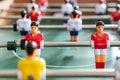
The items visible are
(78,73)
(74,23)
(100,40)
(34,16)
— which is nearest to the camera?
(78,73)

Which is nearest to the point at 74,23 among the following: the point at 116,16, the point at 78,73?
the point at 116,16

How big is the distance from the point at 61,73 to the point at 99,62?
35.6 inches

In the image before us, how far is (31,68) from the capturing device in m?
1.41

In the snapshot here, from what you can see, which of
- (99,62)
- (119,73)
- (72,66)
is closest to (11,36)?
(72,66)

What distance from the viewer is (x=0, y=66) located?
2.71 metres

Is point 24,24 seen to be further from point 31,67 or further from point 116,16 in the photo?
point 31,67

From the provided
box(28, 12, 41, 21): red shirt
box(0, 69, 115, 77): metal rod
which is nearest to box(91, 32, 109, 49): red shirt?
box(0, 69, 115, 77): metal rod

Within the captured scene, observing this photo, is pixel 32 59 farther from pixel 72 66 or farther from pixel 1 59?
pixel 1 59

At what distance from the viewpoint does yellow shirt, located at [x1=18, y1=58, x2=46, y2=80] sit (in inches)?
55.3

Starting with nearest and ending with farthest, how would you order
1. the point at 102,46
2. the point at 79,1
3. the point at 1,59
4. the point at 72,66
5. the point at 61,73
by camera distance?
the point at 61,73, the point at 102,46, the point at 72,66, the point at 1,59, the point at 79,1

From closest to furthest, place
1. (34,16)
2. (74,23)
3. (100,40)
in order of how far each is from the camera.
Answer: (100,40) < (74,23) < (34,16)

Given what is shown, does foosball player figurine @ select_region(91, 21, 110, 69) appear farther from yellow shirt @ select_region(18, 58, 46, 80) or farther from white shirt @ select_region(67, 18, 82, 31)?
yellow shirt @ select_region(18, 58, 46, 80)

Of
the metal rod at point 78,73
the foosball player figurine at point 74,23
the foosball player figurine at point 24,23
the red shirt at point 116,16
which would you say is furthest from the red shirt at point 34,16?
the metal rod at point 78,73

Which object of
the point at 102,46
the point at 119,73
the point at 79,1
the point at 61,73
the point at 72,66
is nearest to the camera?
the point at 119,73
